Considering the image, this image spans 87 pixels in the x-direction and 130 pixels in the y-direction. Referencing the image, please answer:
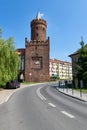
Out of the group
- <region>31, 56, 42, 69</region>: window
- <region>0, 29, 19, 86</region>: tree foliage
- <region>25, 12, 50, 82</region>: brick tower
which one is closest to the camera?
<region>0, 29, 19, 86</region>: tree foliage

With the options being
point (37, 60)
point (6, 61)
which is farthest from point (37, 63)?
point (6, 61)

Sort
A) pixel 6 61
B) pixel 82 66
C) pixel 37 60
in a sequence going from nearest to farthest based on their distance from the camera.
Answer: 1. pixel 6 61
2. pixel 82 66
3. pixel 37 60

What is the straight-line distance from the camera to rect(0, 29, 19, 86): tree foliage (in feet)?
105

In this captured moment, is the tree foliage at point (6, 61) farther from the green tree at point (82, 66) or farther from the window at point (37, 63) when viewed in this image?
the window at point (37, 63)

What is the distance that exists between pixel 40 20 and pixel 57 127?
72.8m

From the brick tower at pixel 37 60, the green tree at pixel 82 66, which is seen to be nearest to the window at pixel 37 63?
the brick tower at pixel 37 60

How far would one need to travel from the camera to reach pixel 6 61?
33.9 metres

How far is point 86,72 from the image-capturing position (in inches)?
1537

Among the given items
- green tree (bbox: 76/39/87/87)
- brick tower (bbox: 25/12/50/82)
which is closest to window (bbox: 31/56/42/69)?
brick tower (bbox: 25/12/50/82)

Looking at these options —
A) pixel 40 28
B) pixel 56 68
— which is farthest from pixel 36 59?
pixel 56 68

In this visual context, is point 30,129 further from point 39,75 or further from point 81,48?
point 39,75

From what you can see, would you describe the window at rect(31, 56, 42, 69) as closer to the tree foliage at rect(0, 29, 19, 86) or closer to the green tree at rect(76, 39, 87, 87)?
the green tree at rect(76, 39, 87, 87)

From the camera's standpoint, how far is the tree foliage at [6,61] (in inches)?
1260

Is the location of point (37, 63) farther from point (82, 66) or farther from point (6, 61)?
point (6, 61)
